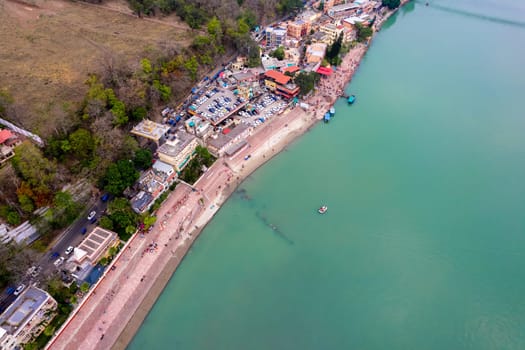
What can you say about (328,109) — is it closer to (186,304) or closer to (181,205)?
(181,205)

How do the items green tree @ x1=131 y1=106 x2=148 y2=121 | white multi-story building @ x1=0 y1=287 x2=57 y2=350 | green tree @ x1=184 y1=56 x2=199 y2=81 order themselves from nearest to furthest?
white multi-story building @ x1=0 y1=287 x2=57 y2=350 → green tree @ x1=131 y1=106 x2=148 y2=121 → green tree @ x1=184 y1=56 x2=199 y2=81

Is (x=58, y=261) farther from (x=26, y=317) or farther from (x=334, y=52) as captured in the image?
(x=334, y=52)

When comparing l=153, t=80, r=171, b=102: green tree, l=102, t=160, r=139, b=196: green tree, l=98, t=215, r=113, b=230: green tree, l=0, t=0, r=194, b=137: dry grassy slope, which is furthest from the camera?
l=153, t=80, r=171, b=102: green tree

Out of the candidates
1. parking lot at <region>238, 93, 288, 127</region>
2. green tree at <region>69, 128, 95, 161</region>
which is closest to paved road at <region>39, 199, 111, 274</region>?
green tree at <region>69, 128, 95, 161</region>

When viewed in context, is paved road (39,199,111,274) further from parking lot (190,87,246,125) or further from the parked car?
parking lot (190,87,246,125)

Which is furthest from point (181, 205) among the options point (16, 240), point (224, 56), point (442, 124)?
point (442, 124)
